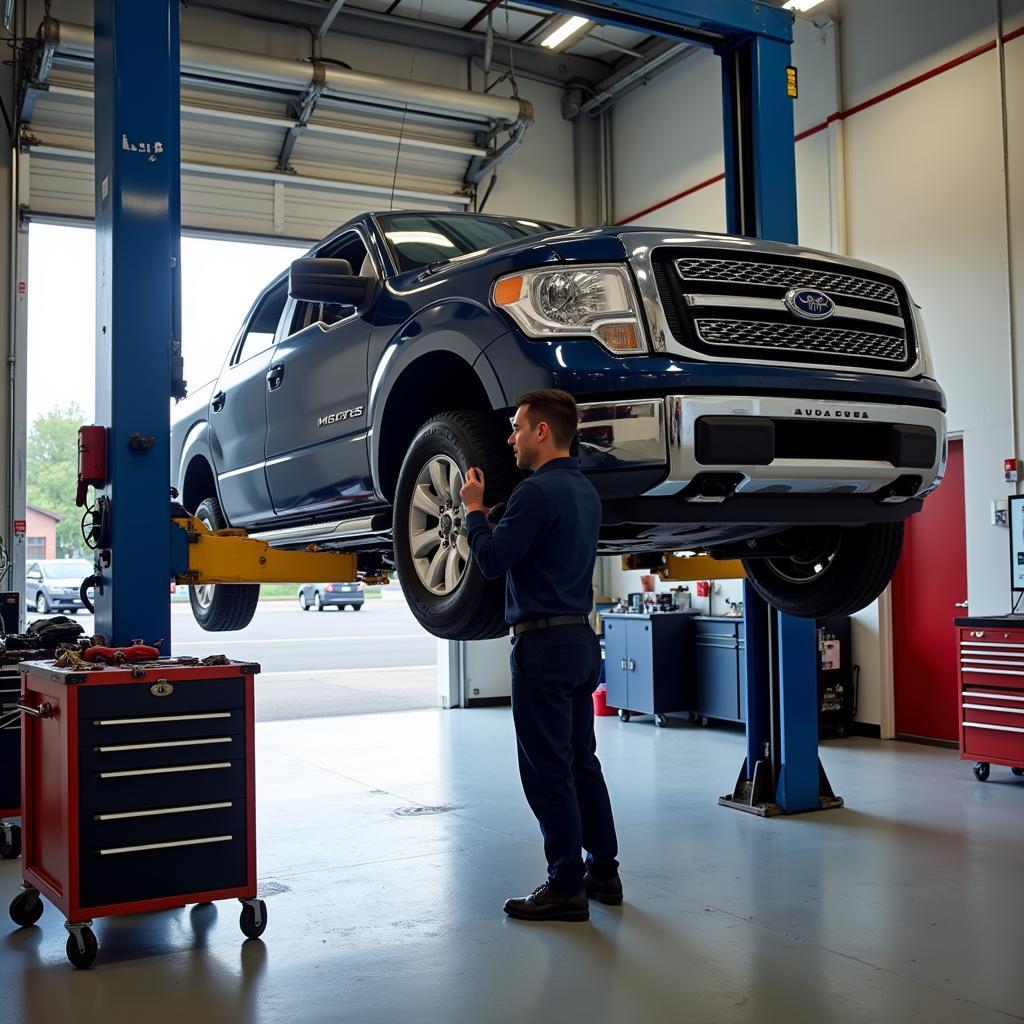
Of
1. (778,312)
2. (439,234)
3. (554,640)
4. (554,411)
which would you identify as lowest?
(554,640)

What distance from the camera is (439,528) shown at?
10.8 ft

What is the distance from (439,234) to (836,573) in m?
1.85

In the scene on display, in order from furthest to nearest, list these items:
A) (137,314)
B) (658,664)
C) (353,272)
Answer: (658,664) < (353,272) < (137,314)

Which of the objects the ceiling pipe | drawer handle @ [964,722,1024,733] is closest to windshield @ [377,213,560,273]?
drawer handle @ [964,722,1024,733]

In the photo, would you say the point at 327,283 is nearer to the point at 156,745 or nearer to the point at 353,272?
the point at 353,272

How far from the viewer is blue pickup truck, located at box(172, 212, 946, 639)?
2852 millimetres

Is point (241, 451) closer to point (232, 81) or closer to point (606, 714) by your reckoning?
point (232, 81)

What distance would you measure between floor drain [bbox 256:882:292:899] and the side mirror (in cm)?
208

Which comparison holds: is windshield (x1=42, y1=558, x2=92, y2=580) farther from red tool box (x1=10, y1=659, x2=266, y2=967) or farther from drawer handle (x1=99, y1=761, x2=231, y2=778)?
drawer handle (x1=99, y1=761, x2=231, y2=778)

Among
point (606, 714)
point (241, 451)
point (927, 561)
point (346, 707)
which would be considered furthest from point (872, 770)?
point (346, 707)

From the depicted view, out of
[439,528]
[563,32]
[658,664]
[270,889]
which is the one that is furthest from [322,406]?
[563,32]

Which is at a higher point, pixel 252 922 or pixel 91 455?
pixel 91 455

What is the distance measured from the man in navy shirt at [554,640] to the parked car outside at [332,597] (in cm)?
1955

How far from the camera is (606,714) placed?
9.48 m
